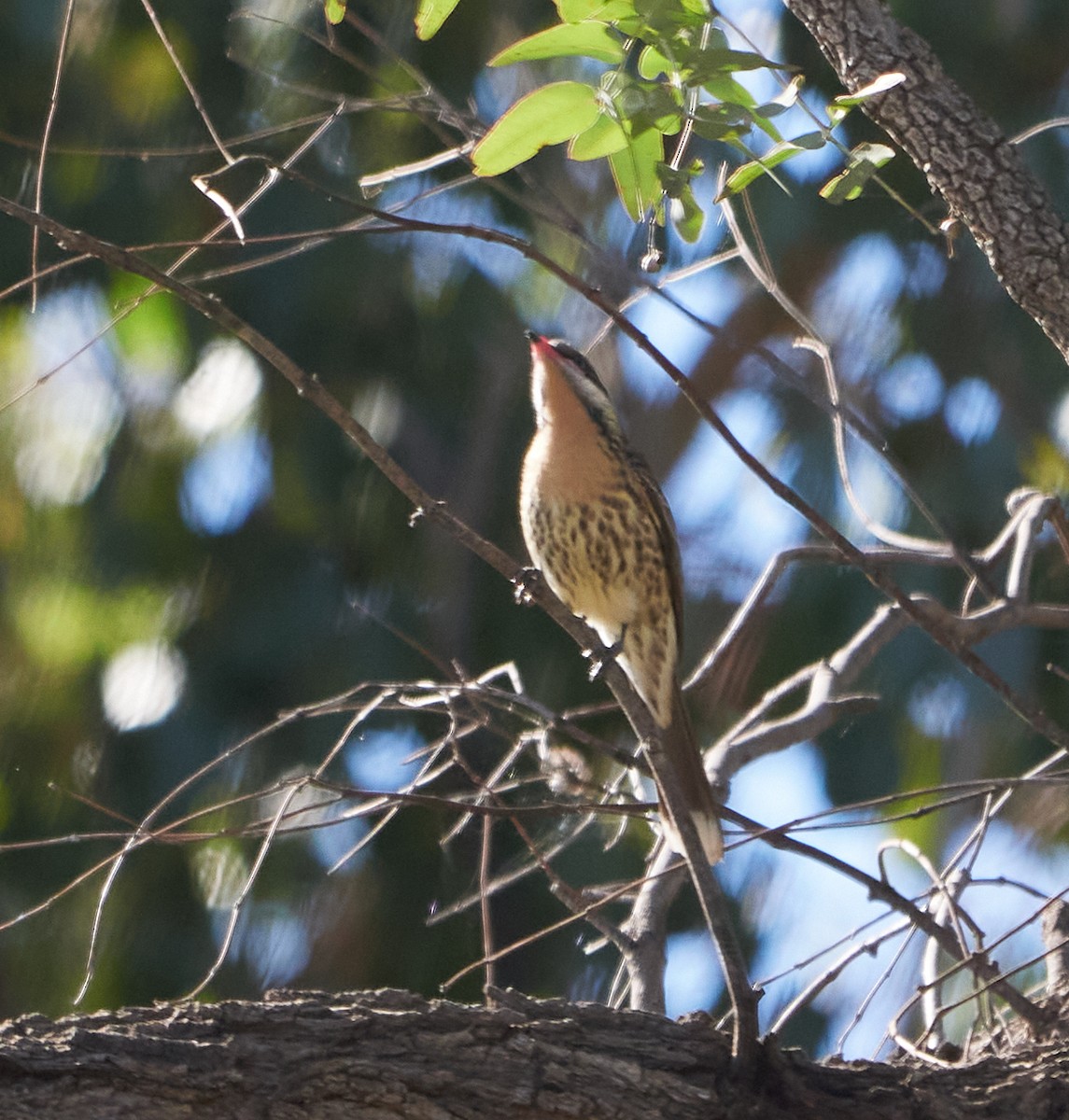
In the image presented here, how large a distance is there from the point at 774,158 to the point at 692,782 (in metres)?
1.88

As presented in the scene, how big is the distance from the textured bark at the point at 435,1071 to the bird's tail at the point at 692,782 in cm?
81

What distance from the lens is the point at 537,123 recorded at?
217 cm

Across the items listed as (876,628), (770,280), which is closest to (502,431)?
(876,628)

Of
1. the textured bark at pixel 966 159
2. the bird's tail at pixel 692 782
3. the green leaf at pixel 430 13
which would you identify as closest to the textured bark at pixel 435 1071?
the bird's tail at pixel 692 782

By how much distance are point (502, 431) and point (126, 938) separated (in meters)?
2.55

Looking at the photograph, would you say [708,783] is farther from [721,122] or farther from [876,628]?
[721,122]

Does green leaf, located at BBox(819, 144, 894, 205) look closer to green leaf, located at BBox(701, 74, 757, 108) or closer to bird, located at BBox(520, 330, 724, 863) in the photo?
green leaf, located at BBox(701, 74, 757, 108)

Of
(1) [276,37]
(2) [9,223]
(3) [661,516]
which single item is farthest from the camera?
(2) [9,223]

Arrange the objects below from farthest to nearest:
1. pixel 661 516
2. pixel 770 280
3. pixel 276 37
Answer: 1. pixel 276 37
2. pixel 661 516
3. pixel 770 280

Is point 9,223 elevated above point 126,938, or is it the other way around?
point 9,223

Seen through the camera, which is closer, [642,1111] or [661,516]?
[642,1111]

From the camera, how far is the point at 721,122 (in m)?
2.06

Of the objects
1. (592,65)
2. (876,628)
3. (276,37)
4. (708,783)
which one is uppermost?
(276,37)

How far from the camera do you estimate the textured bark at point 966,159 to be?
2.39 meters
